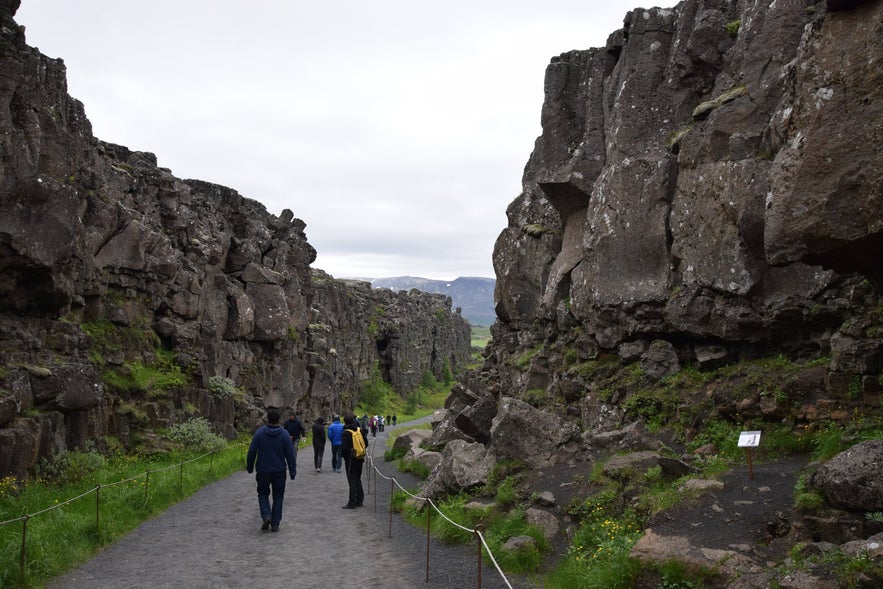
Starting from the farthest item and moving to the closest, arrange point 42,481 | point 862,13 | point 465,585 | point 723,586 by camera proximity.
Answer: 1. point 42,481
2. point 465,585
3. point 862,13
4. point 723,586

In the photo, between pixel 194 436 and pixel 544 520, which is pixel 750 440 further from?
pixel 194 436

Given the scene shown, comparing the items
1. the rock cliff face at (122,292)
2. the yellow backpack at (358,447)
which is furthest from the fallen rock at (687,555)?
the rock cliff face at (122,292)

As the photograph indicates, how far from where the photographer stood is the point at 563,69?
28.8 metres

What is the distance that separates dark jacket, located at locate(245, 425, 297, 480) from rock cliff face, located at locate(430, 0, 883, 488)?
5768mm

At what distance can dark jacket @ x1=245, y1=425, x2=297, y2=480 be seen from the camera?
14266mm

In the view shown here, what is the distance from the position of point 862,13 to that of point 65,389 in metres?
21.0

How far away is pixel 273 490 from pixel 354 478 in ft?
14.7

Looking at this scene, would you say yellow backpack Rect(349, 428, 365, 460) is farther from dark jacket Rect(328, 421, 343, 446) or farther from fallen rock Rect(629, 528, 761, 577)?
fallen rock Rect(629, 528, 761, 577)

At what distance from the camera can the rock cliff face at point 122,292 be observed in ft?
60.1

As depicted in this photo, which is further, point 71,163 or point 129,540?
point 71,163

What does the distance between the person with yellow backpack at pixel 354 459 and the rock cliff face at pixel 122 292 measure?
8241 mm

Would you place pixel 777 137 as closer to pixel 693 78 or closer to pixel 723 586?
pixel 693 78

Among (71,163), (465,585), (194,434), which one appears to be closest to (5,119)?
(71,163)

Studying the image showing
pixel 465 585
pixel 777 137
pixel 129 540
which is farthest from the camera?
pixel 777 137
